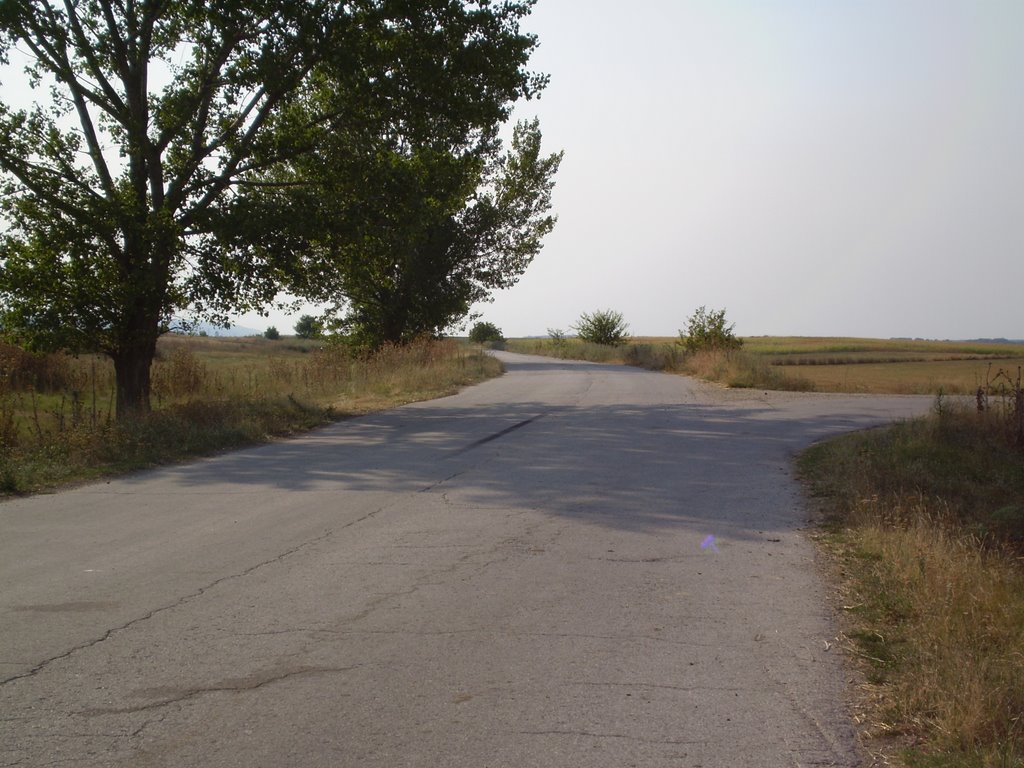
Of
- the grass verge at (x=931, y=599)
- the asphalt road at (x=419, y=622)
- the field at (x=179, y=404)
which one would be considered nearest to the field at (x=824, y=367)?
the grass verge at (x=931, y=599)

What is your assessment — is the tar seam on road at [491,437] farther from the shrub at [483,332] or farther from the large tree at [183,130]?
the shrub at [483,332]

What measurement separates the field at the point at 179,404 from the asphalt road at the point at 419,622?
1.36 metres

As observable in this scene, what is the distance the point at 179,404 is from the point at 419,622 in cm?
1284

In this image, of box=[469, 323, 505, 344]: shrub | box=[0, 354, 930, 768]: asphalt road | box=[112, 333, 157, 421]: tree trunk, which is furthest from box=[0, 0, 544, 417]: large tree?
box=[469, 323, 505, 344]: shrub

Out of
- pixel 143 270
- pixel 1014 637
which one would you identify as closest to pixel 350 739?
pixel 1014 637

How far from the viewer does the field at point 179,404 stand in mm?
11688

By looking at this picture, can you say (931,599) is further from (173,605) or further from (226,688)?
(173,605)

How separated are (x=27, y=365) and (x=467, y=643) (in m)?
21.5

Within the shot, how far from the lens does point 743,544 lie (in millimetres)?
7520

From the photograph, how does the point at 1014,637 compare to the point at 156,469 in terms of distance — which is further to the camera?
the point at 156,469

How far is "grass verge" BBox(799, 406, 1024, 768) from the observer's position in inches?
153

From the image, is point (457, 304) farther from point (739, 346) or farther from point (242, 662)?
point (242, 662)

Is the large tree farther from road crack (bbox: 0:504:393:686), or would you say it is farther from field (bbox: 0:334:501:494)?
road crack (bbox: 0:504:393:686)

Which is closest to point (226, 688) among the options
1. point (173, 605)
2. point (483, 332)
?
point (173, 605)
